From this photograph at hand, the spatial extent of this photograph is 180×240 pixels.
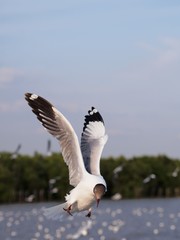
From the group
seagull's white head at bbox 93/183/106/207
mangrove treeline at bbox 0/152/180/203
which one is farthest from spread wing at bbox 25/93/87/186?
mangrove treeline at bbox 0/152/180/203

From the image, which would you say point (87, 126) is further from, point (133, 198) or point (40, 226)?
point (133, 198)

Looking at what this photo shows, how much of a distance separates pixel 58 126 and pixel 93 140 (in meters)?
0.81

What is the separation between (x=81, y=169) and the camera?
346 inches

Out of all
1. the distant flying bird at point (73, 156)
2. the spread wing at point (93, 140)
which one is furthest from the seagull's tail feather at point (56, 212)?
the spread wing at point (93, 140)

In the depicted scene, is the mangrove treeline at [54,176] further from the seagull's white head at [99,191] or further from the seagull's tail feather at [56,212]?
the seagull's white head at [99,191]

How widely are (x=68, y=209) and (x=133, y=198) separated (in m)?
111

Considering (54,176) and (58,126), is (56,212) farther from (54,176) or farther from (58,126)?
(54,176)

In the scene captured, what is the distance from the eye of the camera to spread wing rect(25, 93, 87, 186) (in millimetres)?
9008

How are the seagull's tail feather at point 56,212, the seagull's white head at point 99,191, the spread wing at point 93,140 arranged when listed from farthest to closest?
the spread wing at point 93,140 < the seagull's tail feather at point 56,212 < the seagull's white head at point 99,191

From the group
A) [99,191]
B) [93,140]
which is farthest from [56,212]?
[99,191]

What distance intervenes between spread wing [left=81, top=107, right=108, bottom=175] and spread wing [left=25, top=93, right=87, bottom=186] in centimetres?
21

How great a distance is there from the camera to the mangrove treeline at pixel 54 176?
342ft

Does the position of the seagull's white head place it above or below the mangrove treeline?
above

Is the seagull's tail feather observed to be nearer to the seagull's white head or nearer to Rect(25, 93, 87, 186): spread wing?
Rect(25, 93, 87, 186): spread wing
